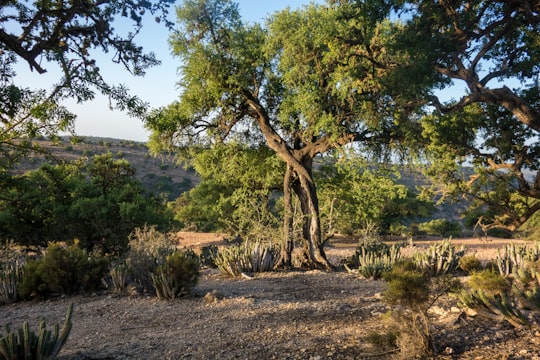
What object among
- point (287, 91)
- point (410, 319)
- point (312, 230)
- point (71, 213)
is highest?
point (287, 91)

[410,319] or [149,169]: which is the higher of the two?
[149,169]

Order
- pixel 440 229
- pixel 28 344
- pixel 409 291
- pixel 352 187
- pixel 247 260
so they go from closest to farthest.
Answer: pixel 28 344 → pixel 409 291 → pixel 247 260 → pixel 352 187 → pixel 440 229

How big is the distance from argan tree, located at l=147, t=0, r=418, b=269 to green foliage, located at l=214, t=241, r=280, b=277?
91cm

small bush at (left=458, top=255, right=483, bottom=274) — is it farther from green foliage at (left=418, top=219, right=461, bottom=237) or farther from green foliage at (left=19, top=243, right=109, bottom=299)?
green foliage at (left=418, top=219, right=461, bottom=237)

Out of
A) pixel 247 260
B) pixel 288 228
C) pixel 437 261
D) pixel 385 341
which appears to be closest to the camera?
pixel 385 341

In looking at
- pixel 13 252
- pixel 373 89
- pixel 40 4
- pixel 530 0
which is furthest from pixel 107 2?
pixel 13 252

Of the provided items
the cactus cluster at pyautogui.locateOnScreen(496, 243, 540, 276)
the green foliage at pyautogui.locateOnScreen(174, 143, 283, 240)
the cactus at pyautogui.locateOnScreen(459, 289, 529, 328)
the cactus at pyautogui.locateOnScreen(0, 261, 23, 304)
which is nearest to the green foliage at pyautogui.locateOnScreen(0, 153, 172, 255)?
the green foliage at pyautogui.locateOnScreen(174, 143, 283, 240)

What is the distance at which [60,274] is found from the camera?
10219 mm

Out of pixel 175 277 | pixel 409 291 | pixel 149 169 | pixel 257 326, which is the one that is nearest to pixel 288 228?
pixel 175 277

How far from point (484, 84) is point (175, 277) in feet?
23.3

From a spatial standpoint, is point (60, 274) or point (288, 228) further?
point (288, 228)

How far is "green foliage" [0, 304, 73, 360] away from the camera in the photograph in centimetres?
479

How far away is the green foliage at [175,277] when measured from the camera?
9.28 metres

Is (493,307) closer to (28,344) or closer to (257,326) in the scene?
(257,326)
